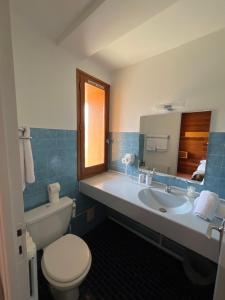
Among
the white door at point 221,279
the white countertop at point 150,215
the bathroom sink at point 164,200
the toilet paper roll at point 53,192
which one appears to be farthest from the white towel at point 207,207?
the toilet paper roll at point 53,192

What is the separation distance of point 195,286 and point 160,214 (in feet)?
2.66

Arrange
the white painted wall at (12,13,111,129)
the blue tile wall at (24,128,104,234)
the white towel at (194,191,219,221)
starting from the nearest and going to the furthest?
the white towel at (194,191,219,221) < the white painted wall at (12,13,111,129) < the blue tile wall at (24,128,104,234)

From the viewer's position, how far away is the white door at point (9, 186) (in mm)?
553

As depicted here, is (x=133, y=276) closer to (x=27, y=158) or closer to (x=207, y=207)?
(x=207, y=207)

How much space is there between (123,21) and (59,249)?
6.07 feet

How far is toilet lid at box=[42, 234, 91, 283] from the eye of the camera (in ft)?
3.38

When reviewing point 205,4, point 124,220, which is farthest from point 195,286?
point 205,4

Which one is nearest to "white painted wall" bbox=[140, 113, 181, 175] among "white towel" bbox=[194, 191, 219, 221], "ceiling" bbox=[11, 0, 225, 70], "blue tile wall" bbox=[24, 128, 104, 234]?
"white towel" bbox=[194, 191, 219, 221]

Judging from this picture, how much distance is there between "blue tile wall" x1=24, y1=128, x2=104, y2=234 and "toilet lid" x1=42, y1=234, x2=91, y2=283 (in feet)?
1.41

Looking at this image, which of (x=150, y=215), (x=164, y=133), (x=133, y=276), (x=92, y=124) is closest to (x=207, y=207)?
(x=150, y=215)

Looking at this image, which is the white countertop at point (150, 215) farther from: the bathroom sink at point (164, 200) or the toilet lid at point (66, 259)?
the toilet lid at point (66, 259)

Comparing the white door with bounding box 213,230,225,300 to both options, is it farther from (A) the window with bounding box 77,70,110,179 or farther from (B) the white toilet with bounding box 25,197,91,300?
(A) the window with bounding box 77,70,110,179

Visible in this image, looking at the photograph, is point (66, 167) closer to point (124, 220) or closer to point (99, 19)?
point (124, 220)

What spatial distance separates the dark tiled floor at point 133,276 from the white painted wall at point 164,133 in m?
0.96
